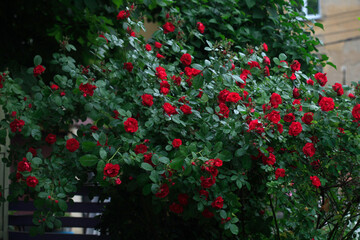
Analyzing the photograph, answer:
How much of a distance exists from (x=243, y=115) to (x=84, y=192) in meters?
1.54

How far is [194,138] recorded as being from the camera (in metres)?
2.90

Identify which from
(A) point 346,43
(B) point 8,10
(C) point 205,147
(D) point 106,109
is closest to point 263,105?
(C) point 205,147

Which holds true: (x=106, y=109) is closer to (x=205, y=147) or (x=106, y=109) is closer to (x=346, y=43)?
(x=205, y=147)

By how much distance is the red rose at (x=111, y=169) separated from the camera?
2.47 metres

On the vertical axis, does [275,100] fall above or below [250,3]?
below

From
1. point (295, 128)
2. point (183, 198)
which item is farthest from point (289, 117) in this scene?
point (183, 198)

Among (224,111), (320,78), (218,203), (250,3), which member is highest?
(250,3)

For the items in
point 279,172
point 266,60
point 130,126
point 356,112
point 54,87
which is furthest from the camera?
point 266,60

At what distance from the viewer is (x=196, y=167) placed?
8.00 feet

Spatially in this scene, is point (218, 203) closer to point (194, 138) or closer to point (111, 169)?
point (194, 138)

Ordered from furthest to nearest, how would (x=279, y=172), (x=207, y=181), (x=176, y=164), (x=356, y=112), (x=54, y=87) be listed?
(x=54, y=87), (x=356, y=112), (x=279, y=172), (x=207, y=181), (x=176, y=164)

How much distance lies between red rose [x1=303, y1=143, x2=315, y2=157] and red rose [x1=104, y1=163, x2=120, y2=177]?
1.04m

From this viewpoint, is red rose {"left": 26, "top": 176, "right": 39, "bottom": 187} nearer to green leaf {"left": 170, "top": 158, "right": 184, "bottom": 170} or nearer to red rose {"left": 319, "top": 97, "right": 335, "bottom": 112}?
green leaf {"left": 170, "top": 158, "right": 184, "bottom": 170}

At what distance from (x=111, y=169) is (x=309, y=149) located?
109 centimetres
